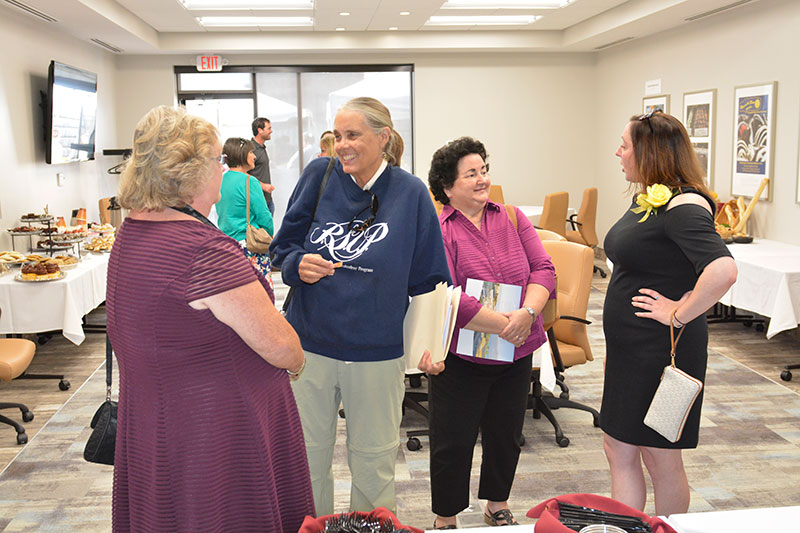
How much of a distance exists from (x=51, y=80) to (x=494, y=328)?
585 cm

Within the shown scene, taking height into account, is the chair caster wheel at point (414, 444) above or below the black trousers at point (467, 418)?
below

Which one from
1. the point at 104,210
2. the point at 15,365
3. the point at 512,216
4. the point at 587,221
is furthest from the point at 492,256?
the point at 104,210

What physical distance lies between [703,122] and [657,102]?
1159mm

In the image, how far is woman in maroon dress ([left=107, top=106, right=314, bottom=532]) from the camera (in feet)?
4.74

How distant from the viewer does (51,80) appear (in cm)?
658

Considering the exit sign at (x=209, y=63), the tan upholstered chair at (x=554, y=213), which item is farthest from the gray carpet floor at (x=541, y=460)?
the exit sign at (x=209, y=63)

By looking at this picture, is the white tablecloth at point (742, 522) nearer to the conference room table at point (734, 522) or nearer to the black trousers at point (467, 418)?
the conference room table at point (734, 522)

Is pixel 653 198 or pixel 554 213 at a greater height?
pixel 653 198

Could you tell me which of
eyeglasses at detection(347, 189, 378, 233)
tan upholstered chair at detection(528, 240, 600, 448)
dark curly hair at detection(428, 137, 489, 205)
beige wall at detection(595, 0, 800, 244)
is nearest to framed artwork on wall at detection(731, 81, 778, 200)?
beige wall at detection(595, 0, 800, 244)

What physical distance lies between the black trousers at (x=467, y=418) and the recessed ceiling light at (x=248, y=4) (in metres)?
5.96

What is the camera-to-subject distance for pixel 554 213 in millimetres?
8070

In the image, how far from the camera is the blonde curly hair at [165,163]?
1.47 m

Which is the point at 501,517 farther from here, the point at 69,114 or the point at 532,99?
the point at 532,99

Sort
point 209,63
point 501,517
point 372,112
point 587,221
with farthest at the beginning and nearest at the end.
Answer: point 209,63, point 587,221, point 501,517, point 372,112
